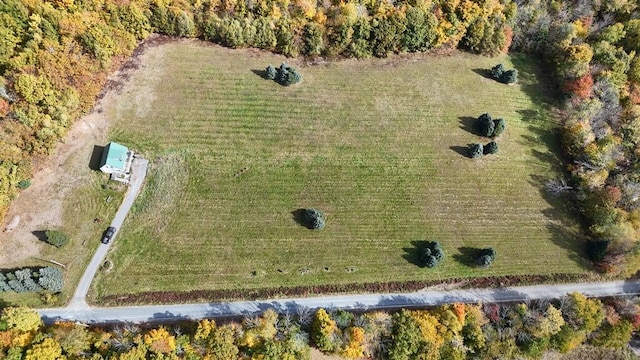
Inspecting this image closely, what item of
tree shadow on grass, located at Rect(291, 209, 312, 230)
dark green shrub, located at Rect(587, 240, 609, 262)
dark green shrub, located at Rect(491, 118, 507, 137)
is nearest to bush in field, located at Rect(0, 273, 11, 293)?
tree shadow on grass, located at Rect(291, 209, 312, 230)

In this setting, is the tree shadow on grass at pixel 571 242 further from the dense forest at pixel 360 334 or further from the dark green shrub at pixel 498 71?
the dark green shrub at pixel 498 71

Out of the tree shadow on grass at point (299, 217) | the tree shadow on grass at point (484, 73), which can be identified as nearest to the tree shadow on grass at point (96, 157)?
the tree shadow on grass at point (299, 217)

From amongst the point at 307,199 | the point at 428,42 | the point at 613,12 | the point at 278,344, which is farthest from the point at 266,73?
the point at 613,12

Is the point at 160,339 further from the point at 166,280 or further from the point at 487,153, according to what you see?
the point at 487,153

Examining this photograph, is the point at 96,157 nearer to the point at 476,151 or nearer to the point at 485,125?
the point at 476,151

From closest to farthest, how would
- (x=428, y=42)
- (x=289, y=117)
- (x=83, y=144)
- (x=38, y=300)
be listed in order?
(x=38, y=300) → (x=83, y=144) → (x=289, y=117) → (x=428, y=42)

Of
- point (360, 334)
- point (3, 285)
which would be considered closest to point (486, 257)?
point (360, 334)
